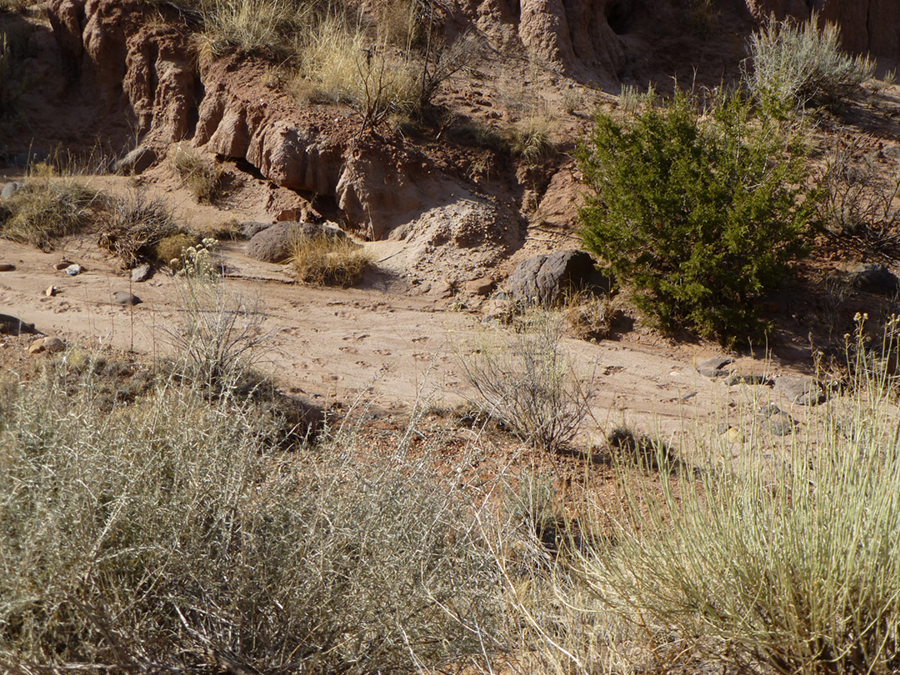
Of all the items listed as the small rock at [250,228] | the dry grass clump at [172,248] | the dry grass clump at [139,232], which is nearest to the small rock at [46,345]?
the dry grass clump at [172,248]

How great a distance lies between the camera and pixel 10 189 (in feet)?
30.6

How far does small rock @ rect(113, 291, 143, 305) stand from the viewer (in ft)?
24.6

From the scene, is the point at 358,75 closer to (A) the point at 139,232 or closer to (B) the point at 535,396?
(A) the point at 139,232

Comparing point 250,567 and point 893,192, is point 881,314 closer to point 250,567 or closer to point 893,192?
point 893,192

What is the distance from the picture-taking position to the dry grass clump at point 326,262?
8.58 metres

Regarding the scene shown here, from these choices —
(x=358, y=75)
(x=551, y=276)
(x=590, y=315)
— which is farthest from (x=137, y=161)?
(x=590, y=315)

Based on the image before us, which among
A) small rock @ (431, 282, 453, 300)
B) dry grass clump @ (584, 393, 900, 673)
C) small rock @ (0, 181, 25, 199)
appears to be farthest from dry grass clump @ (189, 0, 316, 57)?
dry grass clump @ (584, 393, 900, 673)

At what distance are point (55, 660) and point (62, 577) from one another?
0.85 ft

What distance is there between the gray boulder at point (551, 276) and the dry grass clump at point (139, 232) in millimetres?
Result: 4024

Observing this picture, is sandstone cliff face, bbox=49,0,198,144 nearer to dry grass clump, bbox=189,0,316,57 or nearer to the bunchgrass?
dry grass clump, bbox=189,0,316,57

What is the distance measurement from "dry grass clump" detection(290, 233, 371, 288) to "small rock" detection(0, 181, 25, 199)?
3.79 metres

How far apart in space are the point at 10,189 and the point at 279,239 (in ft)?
12.1

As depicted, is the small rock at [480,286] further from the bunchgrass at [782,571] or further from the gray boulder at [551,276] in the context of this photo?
the bunchgrass at [782,571]

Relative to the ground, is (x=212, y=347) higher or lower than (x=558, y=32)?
lower
